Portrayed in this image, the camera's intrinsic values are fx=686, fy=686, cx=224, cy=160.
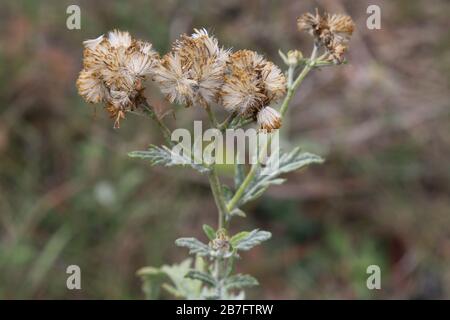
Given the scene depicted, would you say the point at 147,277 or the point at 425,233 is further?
the point at 425,233

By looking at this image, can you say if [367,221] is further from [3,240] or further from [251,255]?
[3,240]

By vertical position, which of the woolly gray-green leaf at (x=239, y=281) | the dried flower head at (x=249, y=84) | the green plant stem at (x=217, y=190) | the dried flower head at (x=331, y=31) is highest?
the dried flower head at (x=331, y=31)

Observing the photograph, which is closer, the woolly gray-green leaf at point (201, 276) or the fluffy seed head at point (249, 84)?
the fluffy seed head at point (249, 84)

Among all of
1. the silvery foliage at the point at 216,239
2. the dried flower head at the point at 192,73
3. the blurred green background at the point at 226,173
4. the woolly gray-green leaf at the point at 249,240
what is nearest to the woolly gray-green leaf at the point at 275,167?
the silvery foliage at the point at 216,239

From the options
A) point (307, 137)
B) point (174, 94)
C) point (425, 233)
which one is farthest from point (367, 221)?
point (174, 94)

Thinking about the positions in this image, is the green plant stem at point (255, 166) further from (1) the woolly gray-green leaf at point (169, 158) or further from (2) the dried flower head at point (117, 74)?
(2) the dried flower head at point (117, 74)

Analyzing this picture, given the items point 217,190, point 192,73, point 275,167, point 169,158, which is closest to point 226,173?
point 275,167
